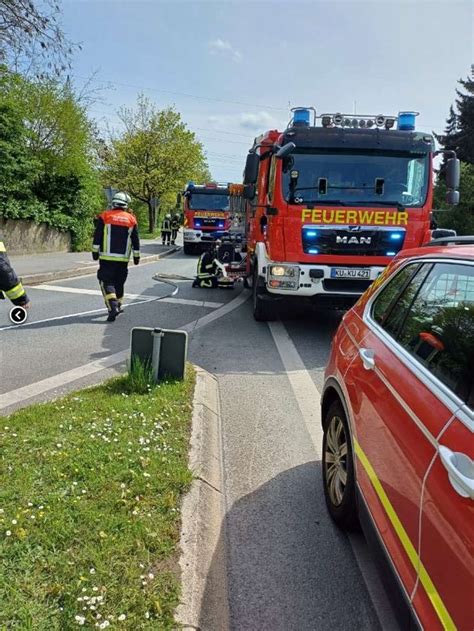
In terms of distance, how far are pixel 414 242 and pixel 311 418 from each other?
3.81m

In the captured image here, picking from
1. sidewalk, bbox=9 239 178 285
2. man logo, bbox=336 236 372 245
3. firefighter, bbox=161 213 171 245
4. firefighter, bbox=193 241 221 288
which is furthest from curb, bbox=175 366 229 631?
firefighter, bbox=161 213 171 245

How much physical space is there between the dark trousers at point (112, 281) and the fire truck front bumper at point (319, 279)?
2774 millimetres

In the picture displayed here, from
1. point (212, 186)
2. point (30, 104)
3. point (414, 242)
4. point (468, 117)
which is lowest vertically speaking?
point (414, 242)

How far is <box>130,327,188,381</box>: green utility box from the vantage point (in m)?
4.67

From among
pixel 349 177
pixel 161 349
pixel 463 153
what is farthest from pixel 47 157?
pixel 463 153

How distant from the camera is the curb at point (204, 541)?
2.25 meters

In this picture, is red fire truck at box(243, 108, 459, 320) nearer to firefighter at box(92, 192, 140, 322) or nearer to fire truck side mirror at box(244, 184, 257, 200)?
fire truck side mirror at box(244, 184, 257, 200)

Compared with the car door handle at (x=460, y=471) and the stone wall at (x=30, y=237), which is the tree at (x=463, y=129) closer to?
the stone wall at (x=30, y=237)

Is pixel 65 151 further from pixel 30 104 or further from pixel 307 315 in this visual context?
pixel 307 315

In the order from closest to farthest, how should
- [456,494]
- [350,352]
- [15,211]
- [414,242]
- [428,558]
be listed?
[456,494], [428,558], [350,352], [414,242], [15,211]

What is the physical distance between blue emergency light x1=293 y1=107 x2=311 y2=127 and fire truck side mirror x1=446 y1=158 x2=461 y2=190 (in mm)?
2130

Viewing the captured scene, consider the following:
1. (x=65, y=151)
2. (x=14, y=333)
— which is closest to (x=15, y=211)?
(x=65, y=151)

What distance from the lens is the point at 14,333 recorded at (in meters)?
7.34

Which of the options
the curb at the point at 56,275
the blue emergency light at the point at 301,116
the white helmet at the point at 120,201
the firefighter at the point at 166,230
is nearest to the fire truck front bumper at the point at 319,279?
the blue emergency light at the point at 301,116
